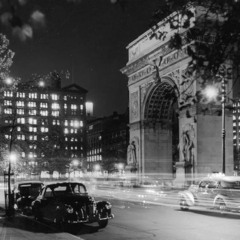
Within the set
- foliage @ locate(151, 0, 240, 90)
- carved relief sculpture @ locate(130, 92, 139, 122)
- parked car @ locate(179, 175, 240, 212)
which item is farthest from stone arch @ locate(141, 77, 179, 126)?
foliage @ locate(151, 0, 240, 90)

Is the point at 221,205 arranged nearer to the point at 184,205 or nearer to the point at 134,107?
the point at 184,205

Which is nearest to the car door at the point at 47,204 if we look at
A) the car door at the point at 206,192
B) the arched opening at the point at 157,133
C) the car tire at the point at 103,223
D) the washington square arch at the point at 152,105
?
the car tire at the point at 103,223

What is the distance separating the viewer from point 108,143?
14050 centimetres

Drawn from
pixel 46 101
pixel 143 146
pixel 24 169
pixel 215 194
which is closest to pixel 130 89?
pixel 143 146

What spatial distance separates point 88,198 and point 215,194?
798cm

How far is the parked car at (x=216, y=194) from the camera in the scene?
72.3 ft

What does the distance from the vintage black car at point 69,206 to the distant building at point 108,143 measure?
84734 millimetres

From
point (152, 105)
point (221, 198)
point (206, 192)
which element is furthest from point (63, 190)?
point (152, 105)

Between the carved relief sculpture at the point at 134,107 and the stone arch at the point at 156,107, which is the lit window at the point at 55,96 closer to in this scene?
the carved relief sculpture at the point at 134,107

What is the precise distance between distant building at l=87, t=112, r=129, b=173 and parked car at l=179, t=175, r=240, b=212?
7812 cm

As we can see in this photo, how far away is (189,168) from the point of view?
39.9 metres

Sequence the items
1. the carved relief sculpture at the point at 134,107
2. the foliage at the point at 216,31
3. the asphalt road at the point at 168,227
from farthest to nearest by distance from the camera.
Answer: the carved relief sculpture at the point at 134,107
the asphalt road at the point at 168,227
the foliage at the point at 216,31

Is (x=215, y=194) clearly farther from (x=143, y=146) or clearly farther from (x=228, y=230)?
(x=143, y=146)

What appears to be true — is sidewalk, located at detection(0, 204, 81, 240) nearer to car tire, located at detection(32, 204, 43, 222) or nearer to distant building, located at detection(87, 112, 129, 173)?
car tire, located at detection(32, 204, 43, 222)
